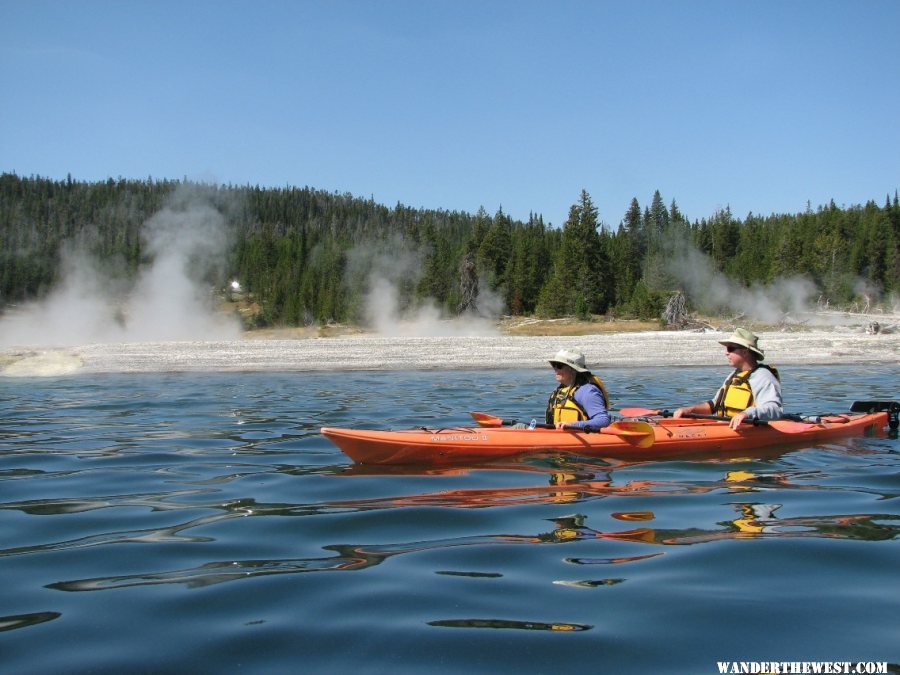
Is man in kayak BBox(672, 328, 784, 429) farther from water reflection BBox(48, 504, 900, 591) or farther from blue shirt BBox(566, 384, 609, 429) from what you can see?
water reflection BBox(48, 504, 900, 591)

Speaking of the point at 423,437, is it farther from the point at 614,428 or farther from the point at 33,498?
the point at 33,498

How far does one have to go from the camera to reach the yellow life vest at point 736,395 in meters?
11.7

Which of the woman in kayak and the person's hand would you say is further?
the person's hand

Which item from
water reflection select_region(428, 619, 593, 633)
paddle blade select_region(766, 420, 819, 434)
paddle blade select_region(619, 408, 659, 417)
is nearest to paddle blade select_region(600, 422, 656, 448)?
paddle blade select_region(619, 408, 659, 417)

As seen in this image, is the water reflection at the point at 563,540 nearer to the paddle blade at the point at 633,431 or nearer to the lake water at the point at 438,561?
the lake water at the point at 438,561

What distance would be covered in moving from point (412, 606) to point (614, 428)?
5.89 meters

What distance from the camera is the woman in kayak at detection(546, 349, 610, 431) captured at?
412 inches

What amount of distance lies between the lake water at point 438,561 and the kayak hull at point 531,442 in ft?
0.84

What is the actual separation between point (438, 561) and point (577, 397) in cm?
514

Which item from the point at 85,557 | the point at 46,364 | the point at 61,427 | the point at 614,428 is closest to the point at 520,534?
the point at 85,557

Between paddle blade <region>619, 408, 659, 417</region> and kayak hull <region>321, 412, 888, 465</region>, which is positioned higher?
paddle blade <region>619, 408, 659, 417</region>

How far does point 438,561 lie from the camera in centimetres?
595

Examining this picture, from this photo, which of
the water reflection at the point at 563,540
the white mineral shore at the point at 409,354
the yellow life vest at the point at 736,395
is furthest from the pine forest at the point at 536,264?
the water reflection at the point at 563,540

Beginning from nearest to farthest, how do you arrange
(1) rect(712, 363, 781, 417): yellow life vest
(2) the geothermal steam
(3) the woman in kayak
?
(3) the woman in kayak < (1) rect(712, 363, 781, 417): yellow life vest < (2) the geothermal steam
